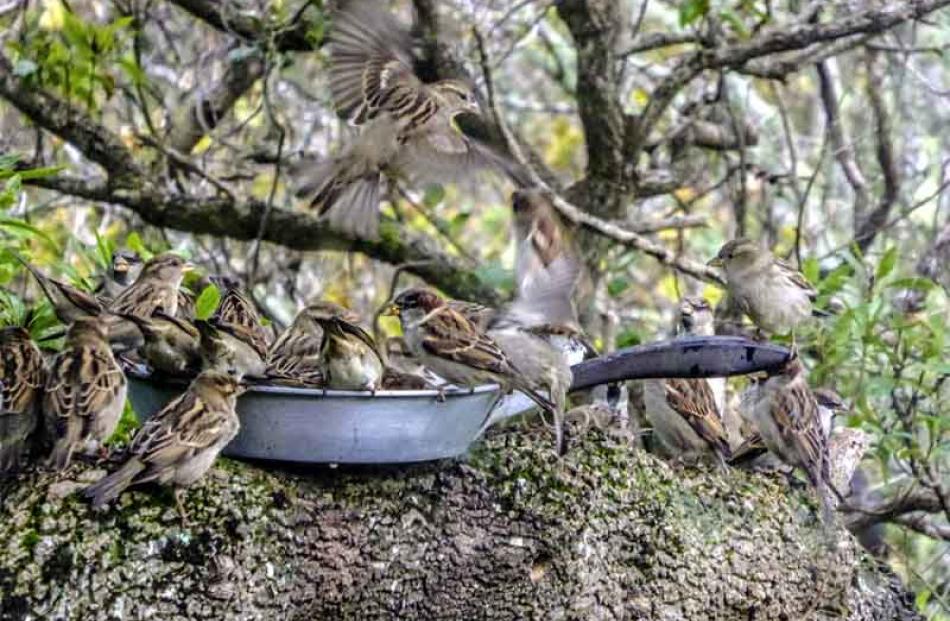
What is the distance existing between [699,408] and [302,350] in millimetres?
1451

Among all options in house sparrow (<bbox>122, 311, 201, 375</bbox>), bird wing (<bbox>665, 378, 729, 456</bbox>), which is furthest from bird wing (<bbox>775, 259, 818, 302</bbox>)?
house sparrow (<bbox>122, 311, 201, 375</bbox>)

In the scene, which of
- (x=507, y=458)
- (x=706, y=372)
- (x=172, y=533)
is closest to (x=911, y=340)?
(x=706, y=372)

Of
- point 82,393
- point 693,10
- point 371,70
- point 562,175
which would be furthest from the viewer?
point 562,175

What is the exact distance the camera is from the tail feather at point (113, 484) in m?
2.73

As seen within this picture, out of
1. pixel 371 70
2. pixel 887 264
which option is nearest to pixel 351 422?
pixel 371 70

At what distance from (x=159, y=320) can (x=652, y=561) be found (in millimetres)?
1341

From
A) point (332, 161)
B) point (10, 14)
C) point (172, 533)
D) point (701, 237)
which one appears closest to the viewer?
point (172, 533)

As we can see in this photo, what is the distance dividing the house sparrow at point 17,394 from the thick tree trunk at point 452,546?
141mm

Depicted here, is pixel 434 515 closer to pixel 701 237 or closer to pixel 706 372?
pixel 706 372

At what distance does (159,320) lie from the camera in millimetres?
3254

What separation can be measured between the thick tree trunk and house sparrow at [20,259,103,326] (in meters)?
0.62

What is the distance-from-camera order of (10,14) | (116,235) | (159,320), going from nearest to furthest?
(159,320) < (10,14) < (116,235)

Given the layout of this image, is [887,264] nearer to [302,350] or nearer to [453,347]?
[453,347]

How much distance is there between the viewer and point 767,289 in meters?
5.05
